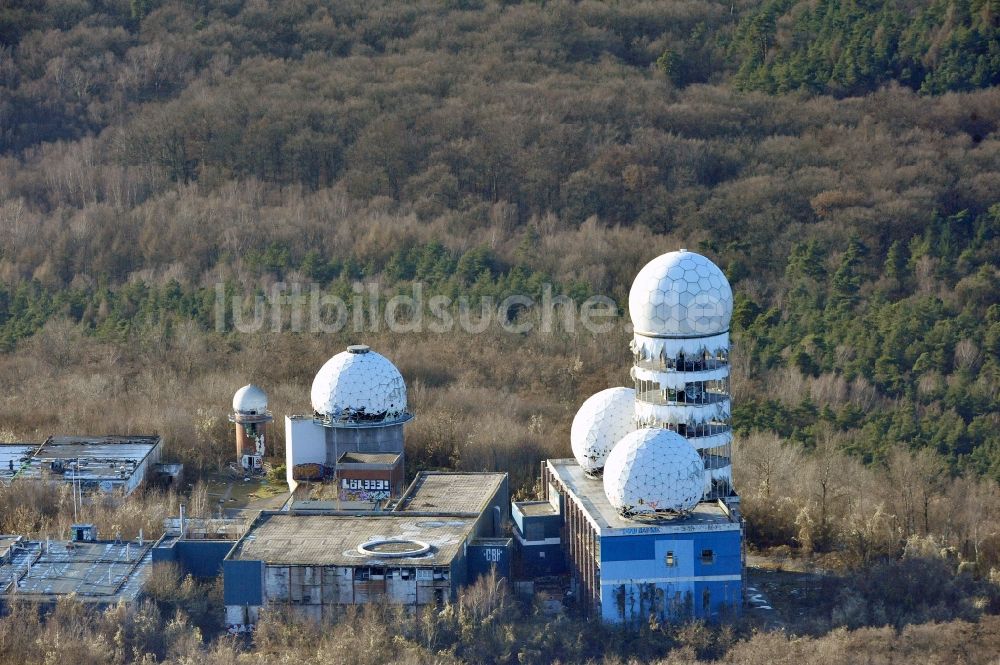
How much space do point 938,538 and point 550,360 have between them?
2394 cm

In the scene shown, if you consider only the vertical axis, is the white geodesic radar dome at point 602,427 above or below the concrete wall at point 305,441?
above

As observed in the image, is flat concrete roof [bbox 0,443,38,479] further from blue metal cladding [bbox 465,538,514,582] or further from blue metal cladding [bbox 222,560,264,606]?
blue metal cladding [bbox 465,538,514,582]

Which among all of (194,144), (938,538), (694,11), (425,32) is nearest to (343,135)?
(194,144)

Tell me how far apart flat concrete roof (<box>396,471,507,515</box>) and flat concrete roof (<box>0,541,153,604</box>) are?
292 inches

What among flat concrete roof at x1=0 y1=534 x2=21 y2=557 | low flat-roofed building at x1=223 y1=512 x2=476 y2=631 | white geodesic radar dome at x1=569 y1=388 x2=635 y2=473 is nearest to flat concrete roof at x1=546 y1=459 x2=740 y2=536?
white geodesic radar dome at x1=569 y1=388 x2=635 y2=473

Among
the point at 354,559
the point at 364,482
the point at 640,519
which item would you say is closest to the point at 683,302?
the point at 640,519

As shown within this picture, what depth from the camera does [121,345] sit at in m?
72.1

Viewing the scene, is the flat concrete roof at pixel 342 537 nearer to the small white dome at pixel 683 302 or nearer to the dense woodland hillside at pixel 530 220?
the dense woodland hillside at pixel 530 220

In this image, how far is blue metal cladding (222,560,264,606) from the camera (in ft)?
139

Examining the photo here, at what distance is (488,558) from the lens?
44.4 metres

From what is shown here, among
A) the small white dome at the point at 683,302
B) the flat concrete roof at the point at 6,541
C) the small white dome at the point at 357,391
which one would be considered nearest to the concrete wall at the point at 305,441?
the small white dome at the point at 357,391

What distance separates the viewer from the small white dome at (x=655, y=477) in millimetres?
42250

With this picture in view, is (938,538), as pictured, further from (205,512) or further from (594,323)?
(594,323)

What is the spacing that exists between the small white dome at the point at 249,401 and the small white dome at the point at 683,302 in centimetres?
1704
